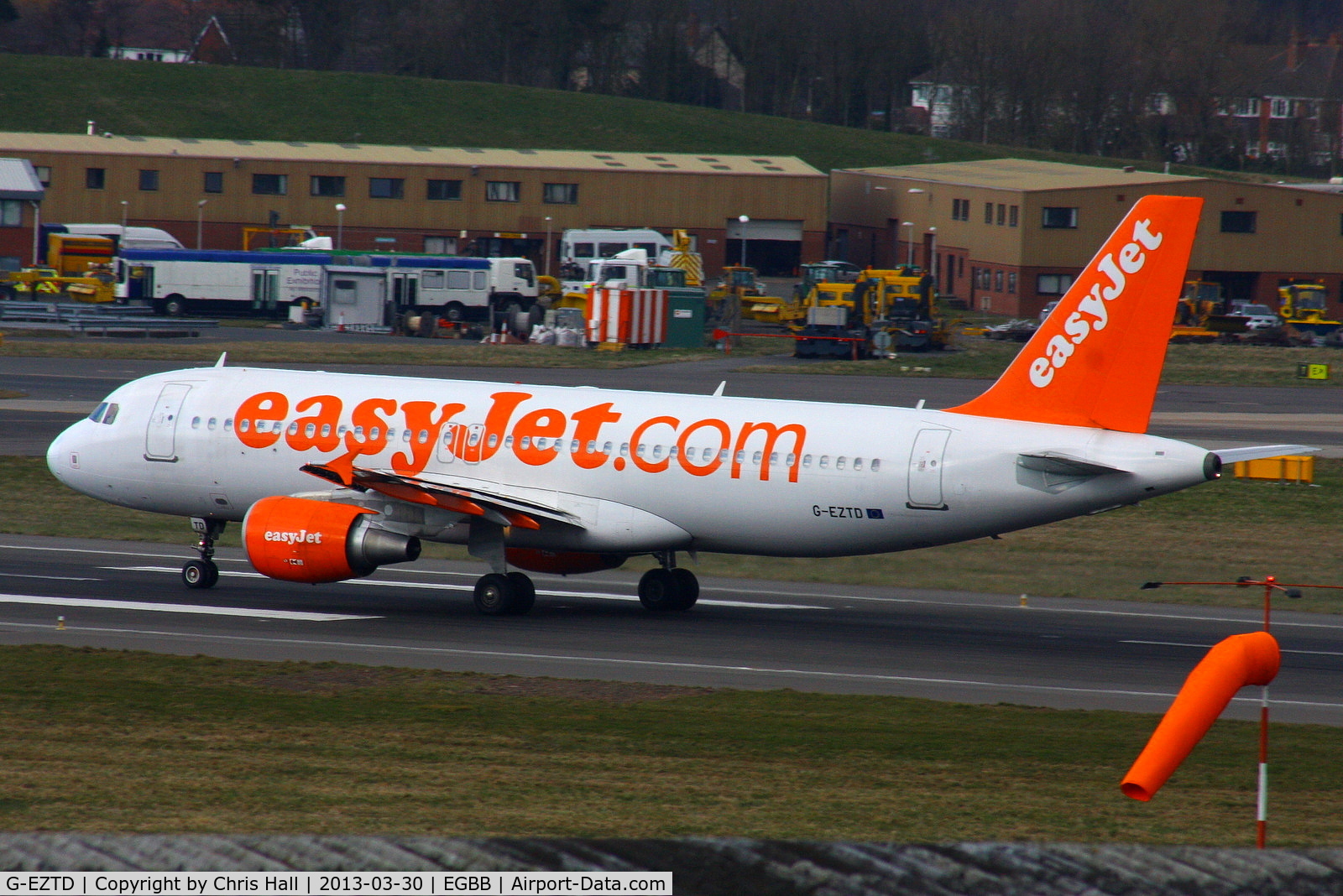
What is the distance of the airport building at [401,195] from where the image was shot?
4434 inches

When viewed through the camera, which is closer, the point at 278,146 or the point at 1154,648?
the point at 1154,648

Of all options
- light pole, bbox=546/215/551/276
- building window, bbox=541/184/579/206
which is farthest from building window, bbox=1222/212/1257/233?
light pole, bbox=546/215/551/276

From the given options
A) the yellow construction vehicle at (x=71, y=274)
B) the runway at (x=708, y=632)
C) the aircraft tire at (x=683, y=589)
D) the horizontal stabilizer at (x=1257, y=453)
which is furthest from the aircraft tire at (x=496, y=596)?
the yellow construction vehicle at (x=71, y=274)

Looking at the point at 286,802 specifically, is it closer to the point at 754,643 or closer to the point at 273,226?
the point at 754,643

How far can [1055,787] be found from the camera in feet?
53.2

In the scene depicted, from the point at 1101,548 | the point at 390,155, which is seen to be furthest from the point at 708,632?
the point at 390,155

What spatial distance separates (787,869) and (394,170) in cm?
11325

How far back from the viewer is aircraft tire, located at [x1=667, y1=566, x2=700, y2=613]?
29.6m

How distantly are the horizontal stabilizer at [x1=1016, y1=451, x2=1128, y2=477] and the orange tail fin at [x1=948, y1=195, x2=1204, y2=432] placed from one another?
91cm

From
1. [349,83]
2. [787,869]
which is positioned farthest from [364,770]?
[349,83]

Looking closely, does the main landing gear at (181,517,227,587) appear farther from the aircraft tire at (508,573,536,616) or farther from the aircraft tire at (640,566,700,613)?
the aircraft tire at (640,566,700,613)

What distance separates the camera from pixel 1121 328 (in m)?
26.2

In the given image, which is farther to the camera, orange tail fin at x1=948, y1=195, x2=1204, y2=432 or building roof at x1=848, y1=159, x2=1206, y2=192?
building roof at x1=848, y1=159, x2=1206, y2=192

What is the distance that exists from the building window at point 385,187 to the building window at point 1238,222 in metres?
59.4
